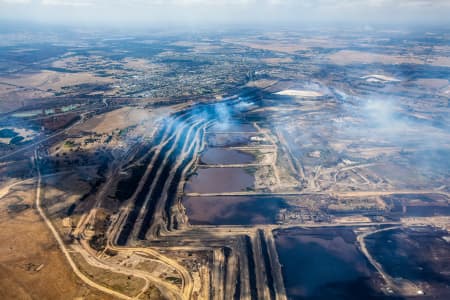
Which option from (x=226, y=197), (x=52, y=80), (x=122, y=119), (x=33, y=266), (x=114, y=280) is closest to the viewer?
(x=114, y=280)

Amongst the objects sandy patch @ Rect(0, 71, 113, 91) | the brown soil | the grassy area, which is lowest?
the grassy area

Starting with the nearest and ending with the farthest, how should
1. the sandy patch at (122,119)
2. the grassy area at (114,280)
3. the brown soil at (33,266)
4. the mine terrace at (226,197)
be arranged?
1. the brown soil at (33,266)
2. the grassy area at (114,280)
3. the mine terrace at (226,197)
4. the sandy patch at (122,119)

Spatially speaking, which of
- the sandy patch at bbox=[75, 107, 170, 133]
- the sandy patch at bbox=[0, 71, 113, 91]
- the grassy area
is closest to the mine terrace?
the grassy area

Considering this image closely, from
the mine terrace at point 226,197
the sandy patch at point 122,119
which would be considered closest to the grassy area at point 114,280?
the mine terrace at point 226,197

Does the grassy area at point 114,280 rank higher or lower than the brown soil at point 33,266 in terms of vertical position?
lower

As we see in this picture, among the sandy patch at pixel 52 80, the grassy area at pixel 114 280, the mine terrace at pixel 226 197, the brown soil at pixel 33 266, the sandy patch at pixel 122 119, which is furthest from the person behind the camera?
the sandy patch at pixel 52 80

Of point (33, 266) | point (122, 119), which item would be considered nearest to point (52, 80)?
point (122, 119)

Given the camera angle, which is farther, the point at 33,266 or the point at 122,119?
the point at 122,119

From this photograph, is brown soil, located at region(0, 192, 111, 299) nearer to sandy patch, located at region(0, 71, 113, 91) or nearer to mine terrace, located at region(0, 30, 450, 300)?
mine terrace, located at region(0, 30, 450, 300)

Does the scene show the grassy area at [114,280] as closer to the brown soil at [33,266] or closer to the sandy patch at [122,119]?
the brown soil at [33,266]

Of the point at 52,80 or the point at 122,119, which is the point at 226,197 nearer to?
the point at 122,119

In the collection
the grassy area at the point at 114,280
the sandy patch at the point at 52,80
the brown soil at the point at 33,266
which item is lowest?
the grassy area at the point at 114,280
